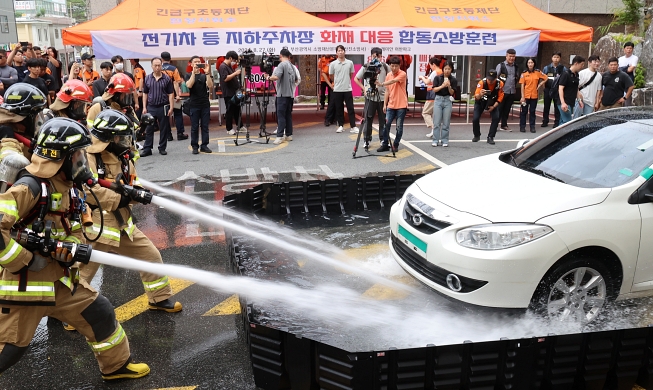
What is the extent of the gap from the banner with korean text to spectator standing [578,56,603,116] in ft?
11.5

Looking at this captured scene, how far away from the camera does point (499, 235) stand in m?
4.40

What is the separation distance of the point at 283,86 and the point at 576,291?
9.71 m

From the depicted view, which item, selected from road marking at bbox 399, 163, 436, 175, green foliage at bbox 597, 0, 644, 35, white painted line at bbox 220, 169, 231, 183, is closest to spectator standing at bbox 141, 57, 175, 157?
white painted line at bbox 220, 169, 231, 183

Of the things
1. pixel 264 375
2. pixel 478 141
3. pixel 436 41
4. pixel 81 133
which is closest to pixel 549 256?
pixel 264 375

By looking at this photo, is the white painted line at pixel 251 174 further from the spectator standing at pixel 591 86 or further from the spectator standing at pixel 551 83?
the spectator standing at pixel 551 83

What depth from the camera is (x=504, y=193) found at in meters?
4.78

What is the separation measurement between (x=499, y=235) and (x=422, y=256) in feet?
2.28

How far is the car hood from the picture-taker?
447 cm

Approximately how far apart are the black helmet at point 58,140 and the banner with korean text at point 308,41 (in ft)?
38.8

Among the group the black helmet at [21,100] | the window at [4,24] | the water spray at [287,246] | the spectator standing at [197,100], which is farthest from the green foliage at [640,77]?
the window at [4,24]

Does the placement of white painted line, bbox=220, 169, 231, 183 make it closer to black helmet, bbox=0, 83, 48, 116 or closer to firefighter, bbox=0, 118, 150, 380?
black helmet, bbox=0, 83, 48, 116

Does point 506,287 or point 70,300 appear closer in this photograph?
point 70,300

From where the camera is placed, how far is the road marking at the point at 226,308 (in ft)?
Result: 17.5

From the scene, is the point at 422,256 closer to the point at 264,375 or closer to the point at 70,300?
the point at 264,375
